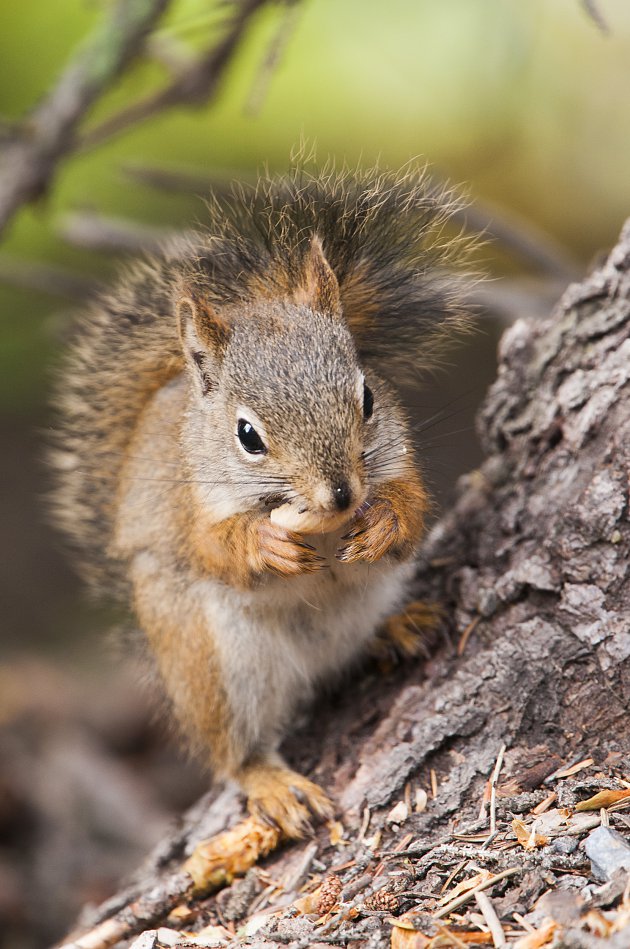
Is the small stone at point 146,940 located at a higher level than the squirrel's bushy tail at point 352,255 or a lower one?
lower

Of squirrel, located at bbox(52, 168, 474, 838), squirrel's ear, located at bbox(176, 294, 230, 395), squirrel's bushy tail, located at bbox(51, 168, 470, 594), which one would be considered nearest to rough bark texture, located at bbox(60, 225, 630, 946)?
squirrel, located at bbox(52, 168, 474, 838)

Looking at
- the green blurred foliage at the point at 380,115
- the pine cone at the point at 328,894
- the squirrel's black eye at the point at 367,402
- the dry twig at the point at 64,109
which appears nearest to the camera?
the pine cone at the point at 328,894

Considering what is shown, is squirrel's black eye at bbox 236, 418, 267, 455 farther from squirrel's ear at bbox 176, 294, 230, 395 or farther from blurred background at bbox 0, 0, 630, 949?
blurred background at bbox 0, 0, 630, 949

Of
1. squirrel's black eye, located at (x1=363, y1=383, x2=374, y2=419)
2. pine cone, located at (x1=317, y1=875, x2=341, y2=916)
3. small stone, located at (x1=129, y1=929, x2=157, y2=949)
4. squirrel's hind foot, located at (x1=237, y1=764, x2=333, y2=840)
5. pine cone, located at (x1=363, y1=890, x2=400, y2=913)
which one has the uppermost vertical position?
squirrel's black eye, located at (x1=363, y1=383, x2=374, y2=419)

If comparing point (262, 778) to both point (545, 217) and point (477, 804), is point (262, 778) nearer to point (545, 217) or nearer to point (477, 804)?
point (477, 804)

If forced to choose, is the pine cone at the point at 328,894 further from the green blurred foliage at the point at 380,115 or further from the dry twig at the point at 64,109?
the green blurred foliage at the point at 380,115

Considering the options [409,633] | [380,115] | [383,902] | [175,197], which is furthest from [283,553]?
[175,197]

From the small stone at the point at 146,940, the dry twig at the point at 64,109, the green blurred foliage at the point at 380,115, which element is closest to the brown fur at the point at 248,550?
the small stone at the point at 146,940

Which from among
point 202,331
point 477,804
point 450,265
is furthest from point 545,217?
point 477,804

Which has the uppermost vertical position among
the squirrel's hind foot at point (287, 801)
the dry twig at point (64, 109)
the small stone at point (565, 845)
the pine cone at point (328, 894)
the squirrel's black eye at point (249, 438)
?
the dry twig at point (64, 109)
